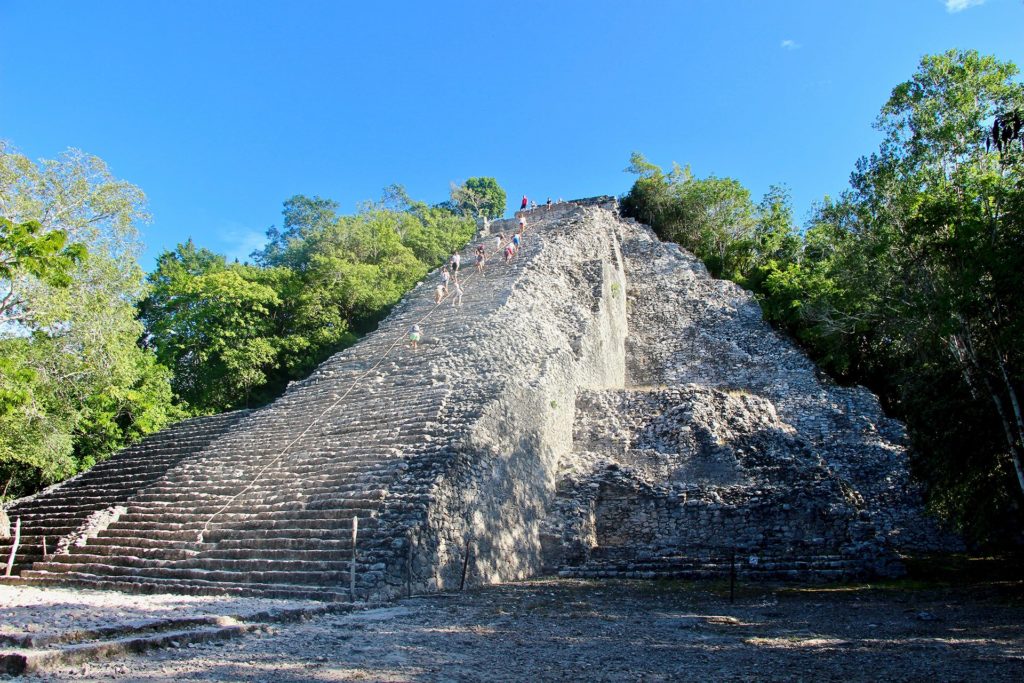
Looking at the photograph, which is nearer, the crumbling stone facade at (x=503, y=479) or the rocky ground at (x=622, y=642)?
the rocky ground at (x=622, y=642)

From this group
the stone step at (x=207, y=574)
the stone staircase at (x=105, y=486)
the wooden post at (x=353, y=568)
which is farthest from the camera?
the stone staircase at (x=105, y=486)

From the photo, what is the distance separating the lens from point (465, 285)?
1989 centimetres

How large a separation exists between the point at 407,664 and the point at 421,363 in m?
9.71

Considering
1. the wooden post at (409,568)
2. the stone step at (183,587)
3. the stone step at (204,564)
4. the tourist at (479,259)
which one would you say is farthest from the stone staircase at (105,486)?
the tourist at (479,259)

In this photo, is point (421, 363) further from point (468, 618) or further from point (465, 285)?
point (468, 618)

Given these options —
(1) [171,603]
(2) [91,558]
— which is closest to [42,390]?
(2) [91,558]

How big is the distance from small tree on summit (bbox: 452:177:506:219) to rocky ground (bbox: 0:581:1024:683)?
39.5 m

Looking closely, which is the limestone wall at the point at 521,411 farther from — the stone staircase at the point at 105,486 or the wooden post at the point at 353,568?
the stone staircase at the point at 105,486

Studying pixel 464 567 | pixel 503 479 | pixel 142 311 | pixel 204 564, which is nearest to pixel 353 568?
pixel 464 567

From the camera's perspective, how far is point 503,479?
1136 cm

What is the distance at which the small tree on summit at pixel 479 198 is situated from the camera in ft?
156

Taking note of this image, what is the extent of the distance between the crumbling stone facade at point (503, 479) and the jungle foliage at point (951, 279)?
1.76m

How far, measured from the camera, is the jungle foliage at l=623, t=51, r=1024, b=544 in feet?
28.9

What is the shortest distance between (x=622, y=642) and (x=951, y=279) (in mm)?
7168
